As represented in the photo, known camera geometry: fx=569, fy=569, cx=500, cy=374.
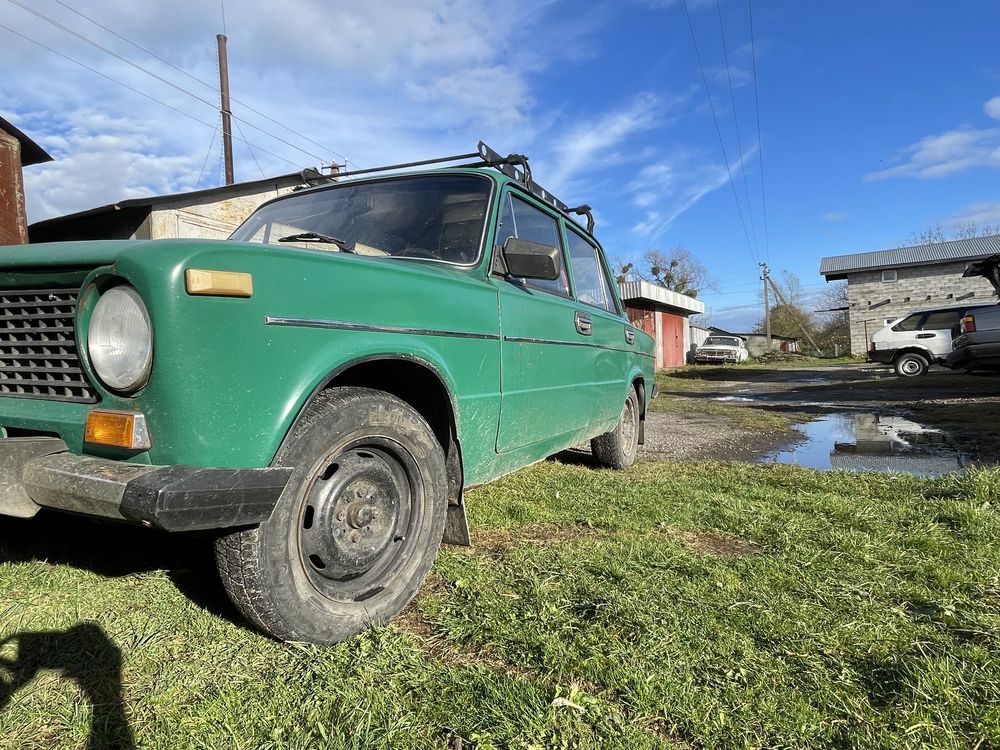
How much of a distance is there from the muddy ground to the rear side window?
130 cm

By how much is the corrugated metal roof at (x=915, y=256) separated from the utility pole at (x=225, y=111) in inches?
1118

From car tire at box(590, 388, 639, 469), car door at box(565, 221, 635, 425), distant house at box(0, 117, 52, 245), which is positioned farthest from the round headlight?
distant house at box(0, 117, 52, 245)

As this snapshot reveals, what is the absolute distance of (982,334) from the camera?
10781mm

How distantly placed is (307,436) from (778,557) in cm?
219

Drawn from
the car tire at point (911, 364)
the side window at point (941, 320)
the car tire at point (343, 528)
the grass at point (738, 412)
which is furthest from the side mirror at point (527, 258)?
the side window at point (941, 320)

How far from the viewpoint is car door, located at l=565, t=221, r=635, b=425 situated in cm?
387

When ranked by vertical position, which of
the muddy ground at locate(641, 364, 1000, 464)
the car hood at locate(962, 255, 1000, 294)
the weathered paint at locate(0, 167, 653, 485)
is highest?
the car hood at locate(962, 255, 1000, 294)

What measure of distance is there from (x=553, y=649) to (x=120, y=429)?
4.71 ft

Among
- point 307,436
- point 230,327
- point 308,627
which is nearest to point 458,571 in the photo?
→ point 308,627

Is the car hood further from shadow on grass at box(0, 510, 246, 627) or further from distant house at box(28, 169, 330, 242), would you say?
shadow on grass at box(0, 510, 246, 627)

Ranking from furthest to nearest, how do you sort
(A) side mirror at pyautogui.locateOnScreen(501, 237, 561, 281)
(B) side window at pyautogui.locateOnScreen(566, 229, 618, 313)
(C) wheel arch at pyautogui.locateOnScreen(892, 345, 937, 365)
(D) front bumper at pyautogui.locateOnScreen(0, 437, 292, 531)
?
(C) wheel arch at pyautogui.locateOnScreen(892, 345, 937, 365), (B) side window at pyautogui.locateOnScreen(566, 229, 618, 313), (A) side mirror at pyautogui.locateOnScreen(501, 237, 561, 281), (D) front bumper at pyautogui.locateOnScreen(0, 437, 292, 531)

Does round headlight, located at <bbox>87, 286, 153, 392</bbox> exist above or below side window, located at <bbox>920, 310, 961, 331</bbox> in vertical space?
below

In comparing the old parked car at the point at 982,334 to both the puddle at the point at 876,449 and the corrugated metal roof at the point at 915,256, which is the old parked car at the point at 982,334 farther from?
the corrugated metal roof at the point at 915,256

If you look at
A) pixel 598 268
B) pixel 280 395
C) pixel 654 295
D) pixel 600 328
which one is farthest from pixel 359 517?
pixel 654 295
